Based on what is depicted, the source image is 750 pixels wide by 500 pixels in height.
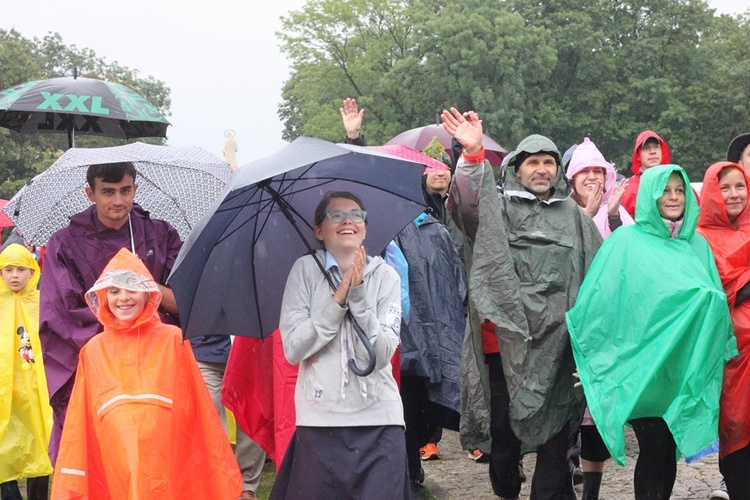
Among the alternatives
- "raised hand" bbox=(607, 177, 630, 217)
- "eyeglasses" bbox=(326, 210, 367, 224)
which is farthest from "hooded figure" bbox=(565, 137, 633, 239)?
"eyeglasses" bbox=(326, 210, 367, 224)

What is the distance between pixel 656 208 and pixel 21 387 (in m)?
4.52

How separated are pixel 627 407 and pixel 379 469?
1300 millimetres

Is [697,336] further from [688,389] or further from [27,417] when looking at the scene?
[27,417]

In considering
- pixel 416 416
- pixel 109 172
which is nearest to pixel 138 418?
pixel 109 172

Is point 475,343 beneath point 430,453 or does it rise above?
above

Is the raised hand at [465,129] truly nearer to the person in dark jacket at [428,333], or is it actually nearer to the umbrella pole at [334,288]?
the person in dark jacket at [428,333]

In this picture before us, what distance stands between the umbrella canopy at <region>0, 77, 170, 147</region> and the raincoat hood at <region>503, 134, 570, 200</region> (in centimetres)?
296

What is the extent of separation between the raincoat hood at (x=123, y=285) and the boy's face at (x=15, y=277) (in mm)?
2670

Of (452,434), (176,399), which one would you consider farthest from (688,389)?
(452,434)

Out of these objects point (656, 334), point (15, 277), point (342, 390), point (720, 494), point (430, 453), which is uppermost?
point (15, 277)

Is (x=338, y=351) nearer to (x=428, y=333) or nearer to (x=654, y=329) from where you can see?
(x=654, y=329)

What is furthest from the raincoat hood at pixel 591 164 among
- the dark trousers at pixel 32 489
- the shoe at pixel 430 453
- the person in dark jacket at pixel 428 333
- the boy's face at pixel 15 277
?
the dark trousers at pixel 32 489

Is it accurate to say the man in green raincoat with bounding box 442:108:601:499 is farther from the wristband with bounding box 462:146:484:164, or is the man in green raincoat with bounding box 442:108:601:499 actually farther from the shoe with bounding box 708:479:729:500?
the shoe with bounding box 708:479:729:500

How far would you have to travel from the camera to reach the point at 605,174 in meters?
7.12
